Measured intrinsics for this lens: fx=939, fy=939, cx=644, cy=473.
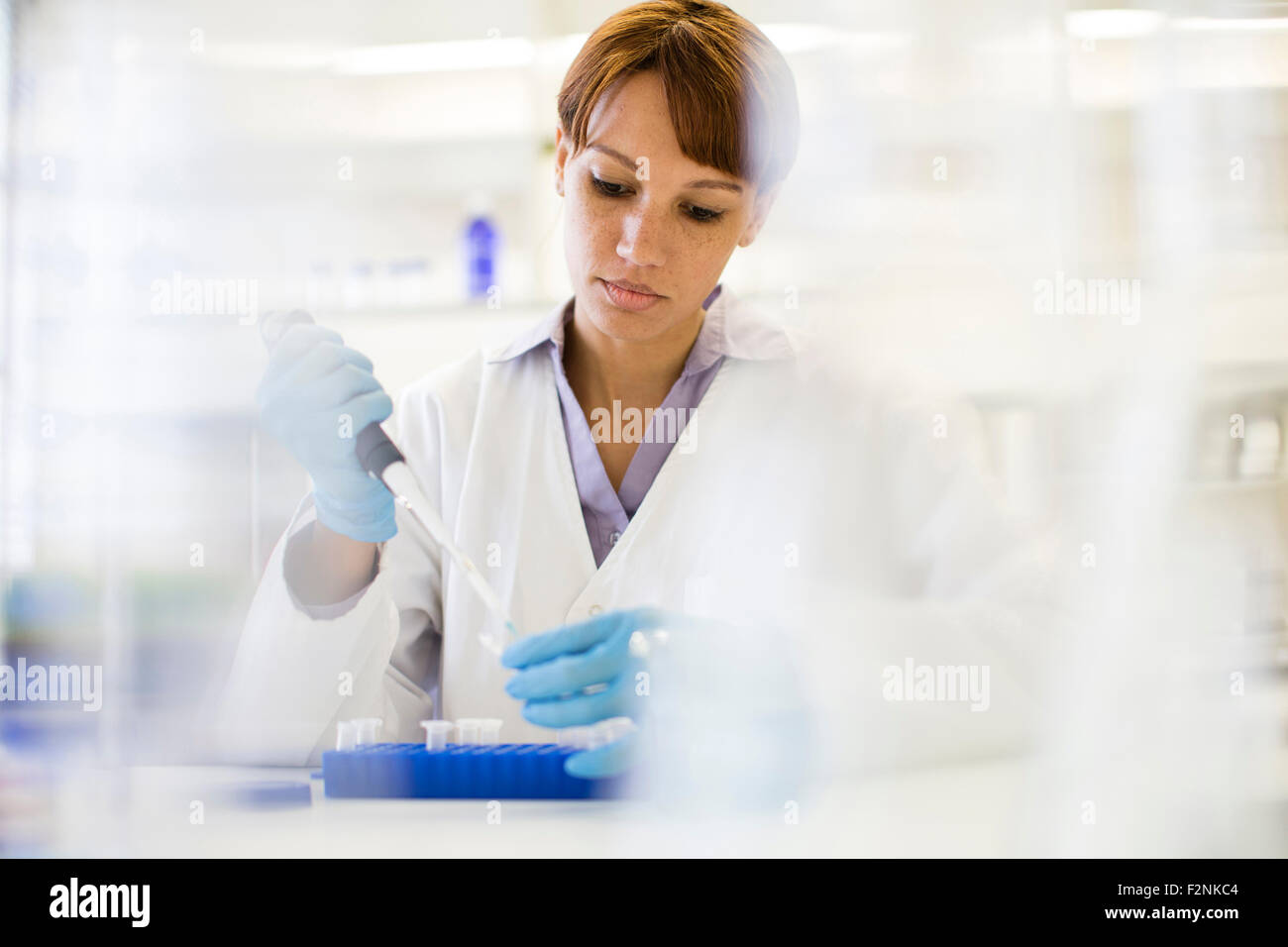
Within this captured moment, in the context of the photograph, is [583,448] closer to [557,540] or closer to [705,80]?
[557,540]

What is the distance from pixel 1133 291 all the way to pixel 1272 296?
62 millimetres

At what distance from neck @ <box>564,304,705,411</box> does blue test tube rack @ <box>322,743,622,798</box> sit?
378 mm

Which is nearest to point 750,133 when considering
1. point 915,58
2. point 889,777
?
point 915,58

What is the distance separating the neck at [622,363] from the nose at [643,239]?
0.38 feet

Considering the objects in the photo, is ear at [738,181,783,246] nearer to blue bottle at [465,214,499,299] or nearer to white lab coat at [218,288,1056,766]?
white lab coat at [218,288,1056,766]

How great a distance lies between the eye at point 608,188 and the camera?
717 mm

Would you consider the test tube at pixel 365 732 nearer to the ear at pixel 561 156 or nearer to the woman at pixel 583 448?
the woman at pixel 583 448

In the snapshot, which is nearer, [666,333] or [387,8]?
[387,8]

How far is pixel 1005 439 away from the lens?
422 millimetres

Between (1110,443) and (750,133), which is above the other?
(750,133)

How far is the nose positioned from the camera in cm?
71
